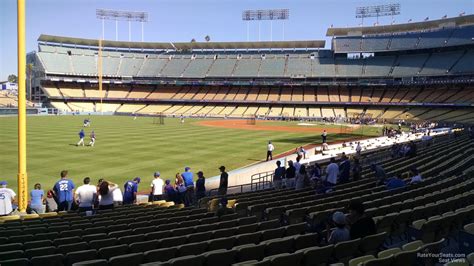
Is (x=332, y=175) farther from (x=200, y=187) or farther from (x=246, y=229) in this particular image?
(x=246, y=229)


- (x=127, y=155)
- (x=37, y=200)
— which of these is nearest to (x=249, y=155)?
(x=127, y=155)

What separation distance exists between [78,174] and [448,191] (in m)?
18.3

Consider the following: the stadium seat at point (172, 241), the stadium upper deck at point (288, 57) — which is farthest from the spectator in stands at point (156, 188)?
the stadium upper deck at point (288, 57)

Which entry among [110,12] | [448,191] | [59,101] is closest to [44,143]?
[448,191]

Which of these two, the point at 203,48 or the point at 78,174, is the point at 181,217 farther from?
the point at 203,48

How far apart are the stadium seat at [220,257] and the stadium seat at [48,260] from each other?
2.22 m

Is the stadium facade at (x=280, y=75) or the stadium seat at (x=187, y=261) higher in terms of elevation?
the stadium facade at (x=280, y=75)

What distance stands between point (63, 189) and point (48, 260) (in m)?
7.07

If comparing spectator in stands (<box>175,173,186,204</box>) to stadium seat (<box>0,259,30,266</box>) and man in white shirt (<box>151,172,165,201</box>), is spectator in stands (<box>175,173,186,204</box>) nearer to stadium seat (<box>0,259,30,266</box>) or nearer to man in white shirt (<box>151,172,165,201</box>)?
man in white shirt (<box>151,172,165,201</box>)

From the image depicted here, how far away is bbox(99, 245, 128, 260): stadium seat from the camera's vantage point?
20.5 feet

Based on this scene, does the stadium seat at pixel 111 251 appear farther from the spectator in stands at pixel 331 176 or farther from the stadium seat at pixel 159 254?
the spectator in stands at pixel 331 176

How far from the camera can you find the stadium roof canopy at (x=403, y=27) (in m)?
77.9

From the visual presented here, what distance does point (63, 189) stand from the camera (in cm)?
1252

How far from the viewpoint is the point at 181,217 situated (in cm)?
962
